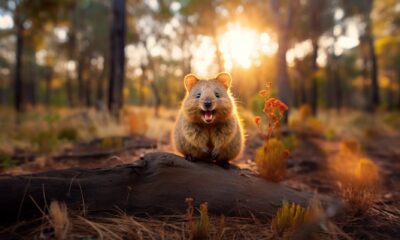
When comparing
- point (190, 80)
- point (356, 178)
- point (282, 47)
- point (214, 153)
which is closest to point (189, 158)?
point (214, 153)

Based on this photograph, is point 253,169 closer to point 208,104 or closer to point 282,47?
point 208,104

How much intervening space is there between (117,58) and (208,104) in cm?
983

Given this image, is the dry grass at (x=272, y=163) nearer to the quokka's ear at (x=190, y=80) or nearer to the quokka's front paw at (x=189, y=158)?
the quokka's front paw at (x=189, y=158)

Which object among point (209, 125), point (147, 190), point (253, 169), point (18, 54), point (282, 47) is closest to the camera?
point (147, 190)

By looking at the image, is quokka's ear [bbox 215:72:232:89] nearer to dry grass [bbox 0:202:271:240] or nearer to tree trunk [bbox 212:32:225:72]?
dry grass [bbox 0:202:271:240]

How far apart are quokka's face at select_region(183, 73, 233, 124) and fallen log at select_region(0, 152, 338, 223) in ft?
1.84

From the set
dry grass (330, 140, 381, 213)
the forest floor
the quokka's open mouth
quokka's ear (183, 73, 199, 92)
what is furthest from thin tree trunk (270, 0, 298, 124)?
the quokka's open mouth

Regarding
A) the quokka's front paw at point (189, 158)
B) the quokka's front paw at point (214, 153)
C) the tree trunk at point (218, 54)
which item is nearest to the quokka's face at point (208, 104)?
the quokka's front paw at point (214, 153)

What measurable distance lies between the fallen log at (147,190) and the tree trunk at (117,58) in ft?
28.5

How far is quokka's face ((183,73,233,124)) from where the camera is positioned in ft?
11.6

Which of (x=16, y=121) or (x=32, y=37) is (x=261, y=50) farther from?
(x=16, y=121)

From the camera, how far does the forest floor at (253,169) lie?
9.09 feet

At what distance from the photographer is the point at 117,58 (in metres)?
12.5

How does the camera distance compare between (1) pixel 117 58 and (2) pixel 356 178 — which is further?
(1) pixel 117 58
